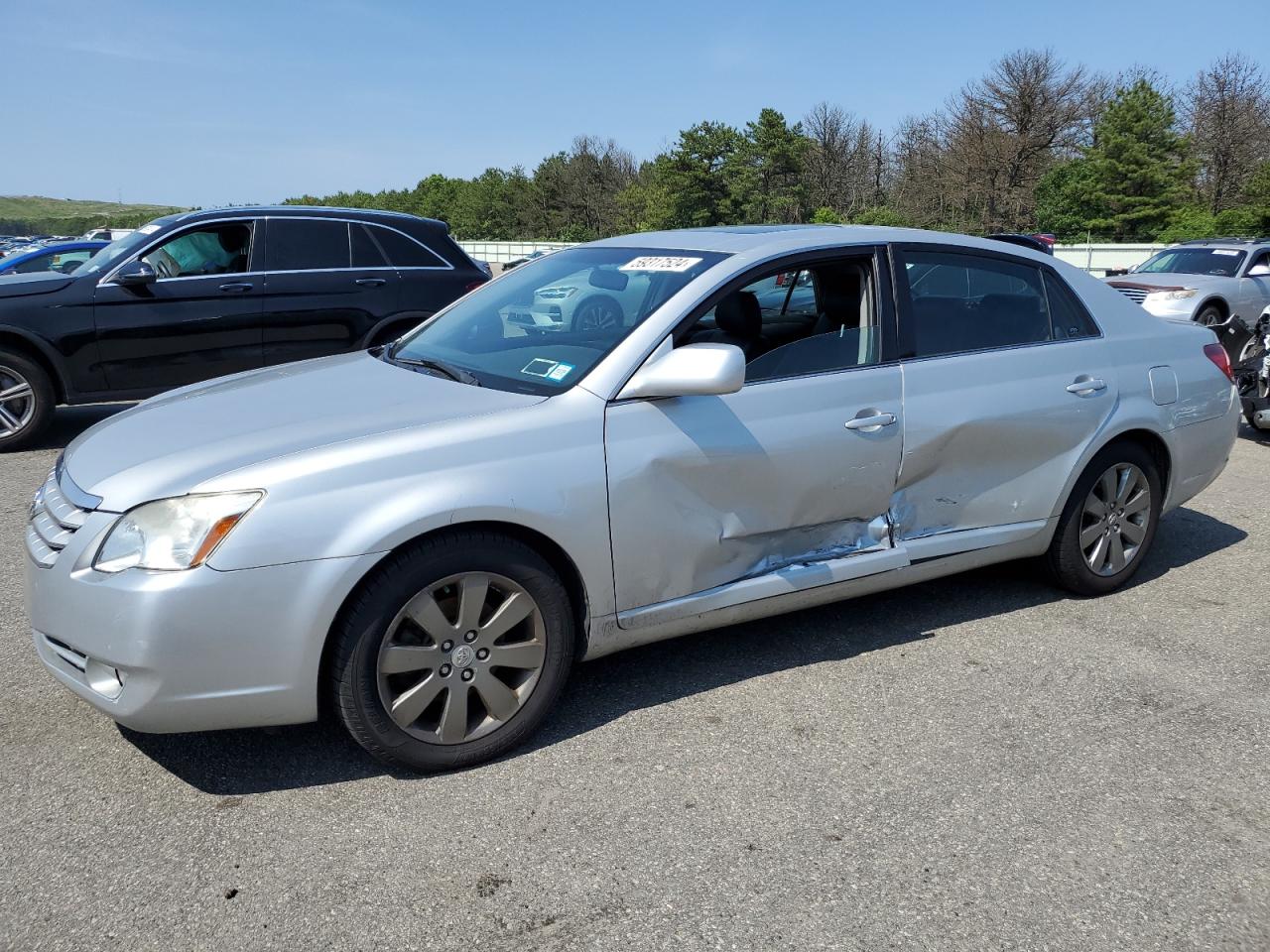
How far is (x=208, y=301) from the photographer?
8.13 m

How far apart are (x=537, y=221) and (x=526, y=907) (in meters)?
72.4

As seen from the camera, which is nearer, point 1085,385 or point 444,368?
point 444,368

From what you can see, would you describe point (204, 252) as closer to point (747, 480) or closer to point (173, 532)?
point (173, 532)

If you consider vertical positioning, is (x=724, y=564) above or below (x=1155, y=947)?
above

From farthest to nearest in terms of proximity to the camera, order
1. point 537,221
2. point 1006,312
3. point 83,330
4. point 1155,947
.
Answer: point 537,221, point 83,330, point 1006,312, point 1155,947

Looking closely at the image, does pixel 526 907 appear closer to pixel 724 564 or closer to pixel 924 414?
pixel 724 564

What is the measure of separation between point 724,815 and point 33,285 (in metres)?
7.21

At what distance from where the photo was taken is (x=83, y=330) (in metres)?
7.84

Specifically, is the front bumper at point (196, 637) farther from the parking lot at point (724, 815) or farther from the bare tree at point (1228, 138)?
the bare tree at point (1228, 138)

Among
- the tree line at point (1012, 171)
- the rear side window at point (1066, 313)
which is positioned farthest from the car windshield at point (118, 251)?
the tree line at point (1012, 171)

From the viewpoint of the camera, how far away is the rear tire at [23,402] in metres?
7.88

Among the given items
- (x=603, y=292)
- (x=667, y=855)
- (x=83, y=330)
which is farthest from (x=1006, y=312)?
(x=83, y=330)

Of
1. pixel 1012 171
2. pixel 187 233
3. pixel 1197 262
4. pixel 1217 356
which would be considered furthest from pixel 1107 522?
pixel 1012 171

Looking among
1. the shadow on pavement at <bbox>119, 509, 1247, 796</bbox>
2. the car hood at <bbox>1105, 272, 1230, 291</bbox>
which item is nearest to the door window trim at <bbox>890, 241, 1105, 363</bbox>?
the shadow on pavement at <bbox>119, 509, 1247, 796</bbox>
